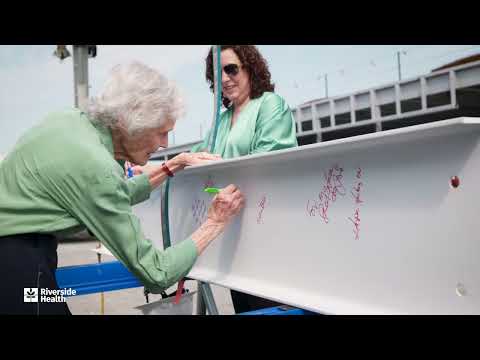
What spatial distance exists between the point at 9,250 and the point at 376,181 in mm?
1016

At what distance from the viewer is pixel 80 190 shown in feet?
4.34

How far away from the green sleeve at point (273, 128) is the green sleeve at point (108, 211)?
2.04 feet

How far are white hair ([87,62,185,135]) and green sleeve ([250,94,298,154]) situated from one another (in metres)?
0.47

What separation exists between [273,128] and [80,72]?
3371 millimetres

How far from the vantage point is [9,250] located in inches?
51.7

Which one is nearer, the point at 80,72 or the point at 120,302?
the point at 80,72

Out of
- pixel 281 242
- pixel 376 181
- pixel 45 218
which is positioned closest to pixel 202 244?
pixel 281 242
